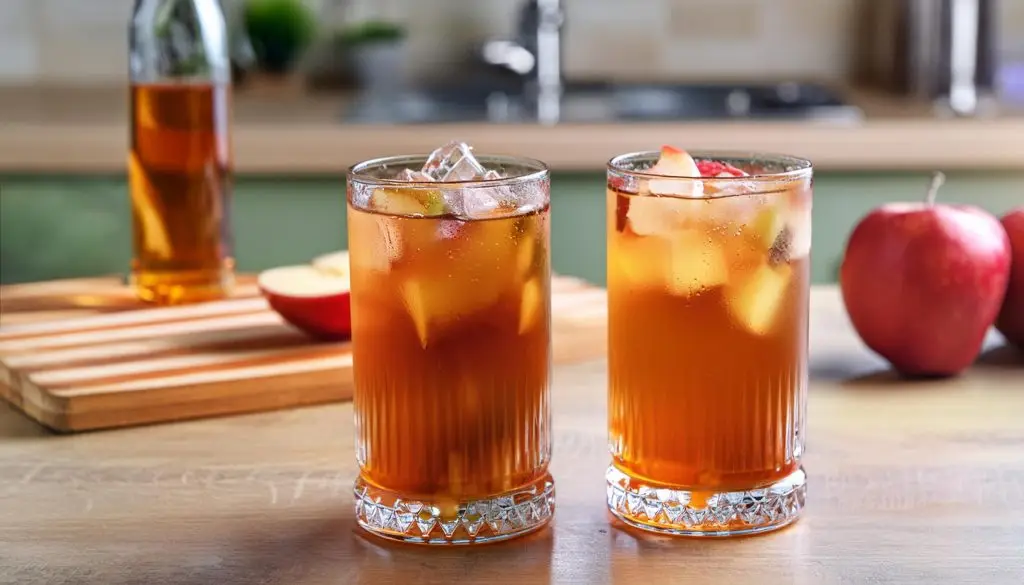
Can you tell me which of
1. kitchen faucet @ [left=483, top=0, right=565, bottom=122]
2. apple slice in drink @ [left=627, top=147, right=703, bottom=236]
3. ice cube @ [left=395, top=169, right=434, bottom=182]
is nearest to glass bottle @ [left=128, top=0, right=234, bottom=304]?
ice cube @ [left=395, top=169, right=434, bottom=182]

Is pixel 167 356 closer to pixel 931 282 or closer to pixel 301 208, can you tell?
pixel 931 282

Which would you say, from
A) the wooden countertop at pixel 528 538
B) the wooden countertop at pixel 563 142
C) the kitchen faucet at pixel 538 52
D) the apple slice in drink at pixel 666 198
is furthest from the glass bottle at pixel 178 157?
the kitchen faucet at pixel 538 52

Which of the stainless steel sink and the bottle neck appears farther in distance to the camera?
the stainless steel sink

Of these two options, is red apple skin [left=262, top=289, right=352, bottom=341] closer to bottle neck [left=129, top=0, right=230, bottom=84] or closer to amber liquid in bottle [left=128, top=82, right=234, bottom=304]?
amber liquid in bottle [left=128, top=82, right=234, bottom=304]

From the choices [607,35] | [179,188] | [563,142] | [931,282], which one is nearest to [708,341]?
[931,282]

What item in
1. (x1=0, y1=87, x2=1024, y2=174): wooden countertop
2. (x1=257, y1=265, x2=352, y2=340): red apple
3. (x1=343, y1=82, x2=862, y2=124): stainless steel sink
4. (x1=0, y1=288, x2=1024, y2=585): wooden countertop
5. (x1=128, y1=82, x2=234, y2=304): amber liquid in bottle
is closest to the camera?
(x1=0, y1=288, x2=1024, y2=585): wooden countertop

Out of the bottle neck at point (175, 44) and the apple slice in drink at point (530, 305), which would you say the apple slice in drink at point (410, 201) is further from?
the bottle neck at point (175, 44)
